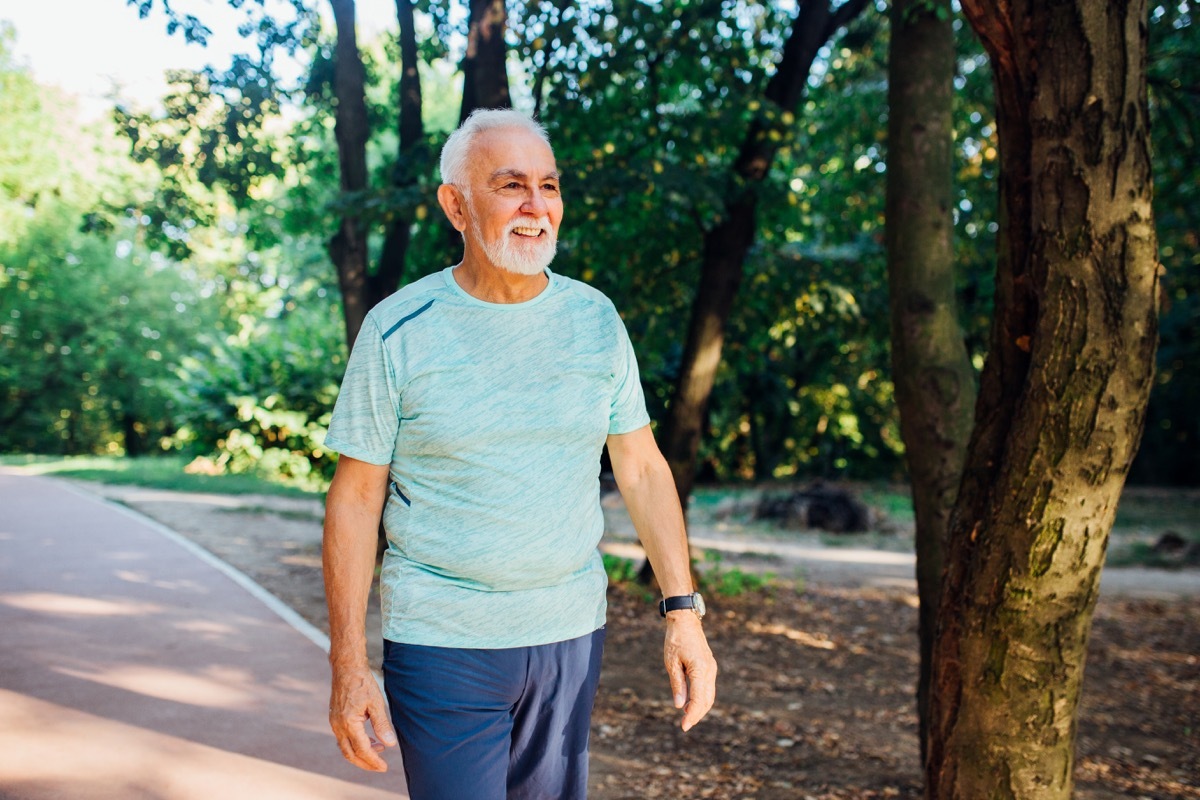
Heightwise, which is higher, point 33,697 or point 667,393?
point 667,393

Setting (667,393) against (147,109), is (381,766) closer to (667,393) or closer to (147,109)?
(667,393)

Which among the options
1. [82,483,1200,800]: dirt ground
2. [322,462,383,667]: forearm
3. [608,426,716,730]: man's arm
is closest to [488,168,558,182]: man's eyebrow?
[608,426,716,730]: man's arm

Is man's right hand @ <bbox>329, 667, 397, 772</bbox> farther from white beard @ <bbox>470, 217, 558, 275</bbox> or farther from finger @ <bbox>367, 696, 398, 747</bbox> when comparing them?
white beard @ <bbox>470, 217, 558, 275</bbox>

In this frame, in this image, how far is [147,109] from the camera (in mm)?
12289

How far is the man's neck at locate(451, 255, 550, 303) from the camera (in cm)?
272

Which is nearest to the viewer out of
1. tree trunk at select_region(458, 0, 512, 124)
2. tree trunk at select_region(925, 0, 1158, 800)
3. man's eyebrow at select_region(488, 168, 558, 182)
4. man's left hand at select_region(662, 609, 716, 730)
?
man's left hand at select_region(662, 609, 716, 730)

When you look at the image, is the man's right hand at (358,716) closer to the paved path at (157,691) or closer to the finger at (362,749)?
the finger at (362,749)

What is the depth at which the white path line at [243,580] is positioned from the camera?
26.0 ft

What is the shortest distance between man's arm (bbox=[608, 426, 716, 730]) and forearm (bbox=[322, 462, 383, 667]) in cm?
Answer: 67

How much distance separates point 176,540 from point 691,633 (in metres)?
11.4

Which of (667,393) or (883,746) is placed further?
(667,393)

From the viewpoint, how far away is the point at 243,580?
33.4 feet

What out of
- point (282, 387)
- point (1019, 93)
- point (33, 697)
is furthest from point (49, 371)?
point (1019, 93)

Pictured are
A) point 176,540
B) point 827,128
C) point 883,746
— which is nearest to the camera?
point 883,746
